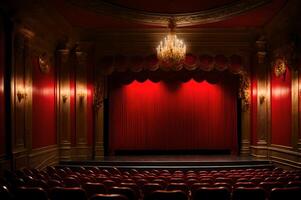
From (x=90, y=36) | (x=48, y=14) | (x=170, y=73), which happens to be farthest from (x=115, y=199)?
(x=170, y=73)

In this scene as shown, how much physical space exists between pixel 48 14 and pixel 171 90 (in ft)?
20.9

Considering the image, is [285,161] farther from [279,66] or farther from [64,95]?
[64,95]

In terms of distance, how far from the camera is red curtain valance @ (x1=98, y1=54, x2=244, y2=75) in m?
13.6

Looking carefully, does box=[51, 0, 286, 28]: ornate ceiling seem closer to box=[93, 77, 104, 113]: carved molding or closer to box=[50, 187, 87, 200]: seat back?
box=[93, 77, 104, 113]: carved molding

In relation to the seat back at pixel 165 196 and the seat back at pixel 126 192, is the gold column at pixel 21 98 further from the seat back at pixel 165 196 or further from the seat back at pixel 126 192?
the seat back at pixel 165 196

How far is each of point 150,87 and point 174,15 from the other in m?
4.38

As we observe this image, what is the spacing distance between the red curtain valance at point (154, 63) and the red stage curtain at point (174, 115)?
1.91m

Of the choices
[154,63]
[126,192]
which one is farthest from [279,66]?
[126,192]

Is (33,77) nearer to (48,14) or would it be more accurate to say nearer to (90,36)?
(48,14)

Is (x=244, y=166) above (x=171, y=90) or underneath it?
underneath

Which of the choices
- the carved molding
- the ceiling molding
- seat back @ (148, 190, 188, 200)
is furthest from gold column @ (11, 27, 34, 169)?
seat back @ (148, 190, 188, 200)

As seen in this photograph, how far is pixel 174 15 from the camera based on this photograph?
470 inches

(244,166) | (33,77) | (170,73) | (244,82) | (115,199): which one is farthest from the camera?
(170,73)

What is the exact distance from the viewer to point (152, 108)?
619 inches
